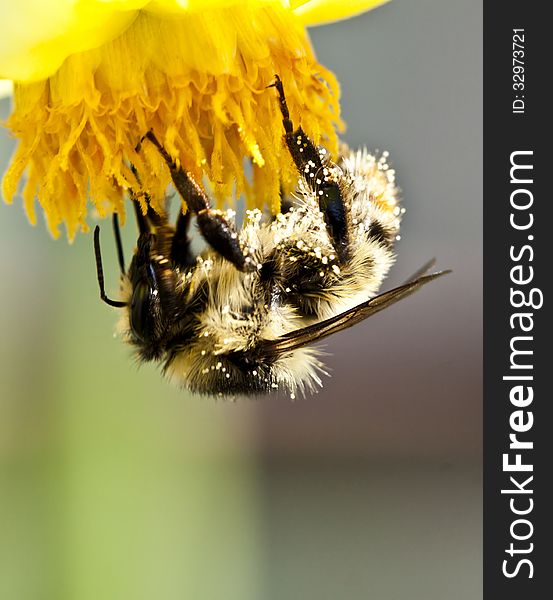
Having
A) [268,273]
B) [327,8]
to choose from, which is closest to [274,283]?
[268,273]

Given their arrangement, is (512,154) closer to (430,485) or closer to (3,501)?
(3,501)

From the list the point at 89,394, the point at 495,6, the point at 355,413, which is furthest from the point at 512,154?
the point at 355,413

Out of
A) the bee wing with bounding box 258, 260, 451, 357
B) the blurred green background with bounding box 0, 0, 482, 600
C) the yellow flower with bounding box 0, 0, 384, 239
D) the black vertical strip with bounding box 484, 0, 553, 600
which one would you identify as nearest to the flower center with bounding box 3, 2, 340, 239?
the yellow flower with bounding box 0, 0, 384, 239

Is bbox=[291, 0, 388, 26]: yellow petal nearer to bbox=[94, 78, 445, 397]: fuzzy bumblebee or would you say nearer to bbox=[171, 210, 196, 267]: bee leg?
bbox=[94, 78, 445, 397]: fuzzy bumblebee

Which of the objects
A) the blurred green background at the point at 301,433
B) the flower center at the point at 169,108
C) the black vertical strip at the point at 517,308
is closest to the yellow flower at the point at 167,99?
the flower center at the point at 169,108

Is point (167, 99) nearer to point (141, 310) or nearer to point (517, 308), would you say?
point (141, 310)

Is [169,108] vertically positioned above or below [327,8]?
below
